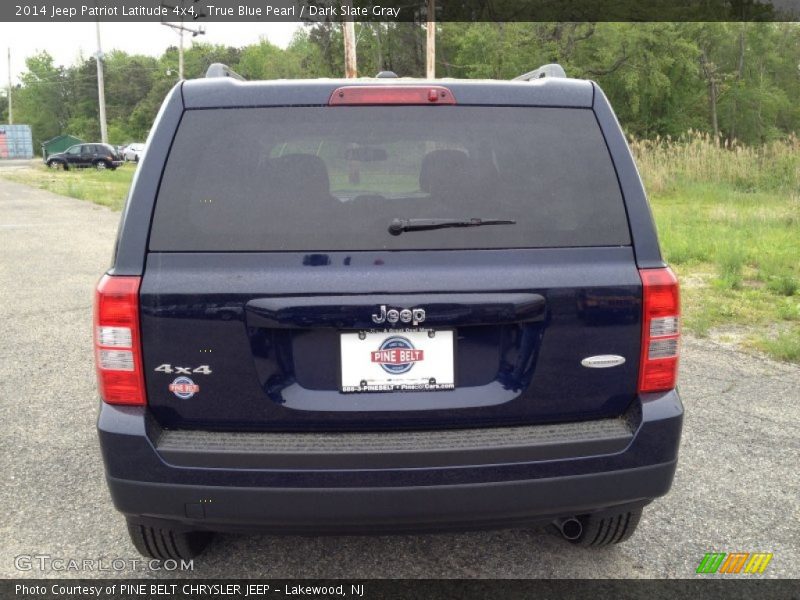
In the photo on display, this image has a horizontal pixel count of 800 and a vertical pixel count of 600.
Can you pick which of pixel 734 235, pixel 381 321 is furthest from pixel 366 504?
pixel 734 235

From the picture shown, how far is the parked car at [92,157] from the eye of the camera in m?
44.5

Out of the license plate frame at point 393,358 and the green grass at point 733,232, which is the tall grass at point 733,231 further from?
the license plate frame at point 393,358

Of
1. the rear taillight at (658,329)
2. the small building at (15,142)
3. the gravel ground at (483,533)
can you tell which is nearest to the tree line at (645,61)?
the gravel ground at (483,533)

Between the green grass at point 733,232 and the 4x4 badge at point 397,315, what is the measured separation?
592 mm

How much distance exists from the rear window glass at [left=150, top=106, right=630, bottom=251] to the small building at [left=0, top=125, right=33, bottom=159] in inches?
3441

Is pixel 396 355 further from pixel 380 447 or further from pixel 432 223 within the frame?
pixel 432 223

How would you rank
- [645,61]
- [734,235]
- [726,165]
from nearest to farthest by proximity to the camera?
[734,235]
[726,165]
[645,61]

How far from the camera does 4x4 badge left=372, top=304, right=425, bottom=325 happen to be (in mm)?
2137

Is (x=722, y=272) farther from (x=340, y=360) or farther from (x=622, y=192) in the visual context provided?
(x=340, y=360)

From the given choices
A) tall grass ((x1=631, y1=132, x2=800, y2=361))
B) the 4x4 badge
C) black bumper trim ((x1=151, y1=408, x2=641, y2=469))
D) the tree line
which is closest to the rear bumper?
black bumper trim ((x1=151, y1=408, x2=641, y2=469))

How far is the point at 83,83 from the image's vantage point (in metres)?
99.5

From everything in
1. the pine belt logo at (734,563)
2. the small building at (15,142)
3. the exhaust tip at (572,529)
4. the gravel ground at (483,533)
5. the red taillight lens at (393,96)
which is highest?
the small building at (15,142)

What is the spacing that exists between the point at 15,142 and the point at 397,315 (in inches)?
3479

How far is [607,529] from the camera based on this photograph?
2766mm
